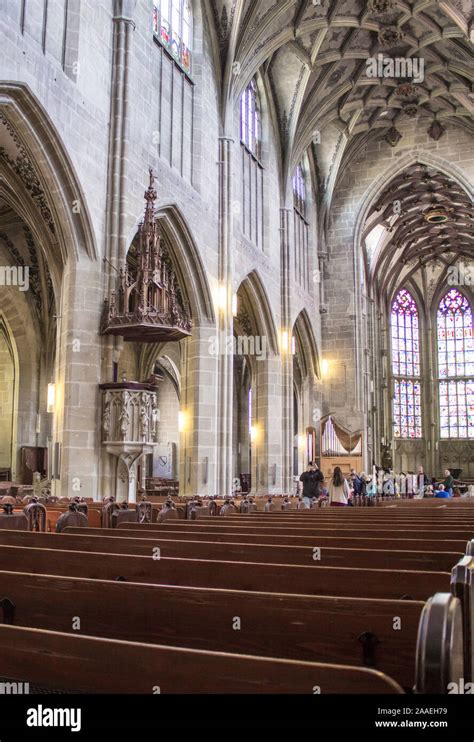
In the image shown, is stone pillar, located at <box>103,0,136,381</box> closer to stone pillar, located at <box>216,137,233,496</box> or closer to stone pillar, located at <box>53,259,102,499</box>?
stone pillar, located at <box>53,259,102,499</box>

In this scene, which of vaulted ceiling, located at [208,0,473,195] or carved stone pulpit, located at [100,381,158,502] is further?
vaulted ceiling, located at [208,0,473,195]

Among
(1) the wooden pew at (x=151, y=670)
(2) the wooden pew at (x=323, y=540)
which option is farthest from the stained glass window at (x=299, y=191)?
(1) the wooden pew at (x=151, y=670)

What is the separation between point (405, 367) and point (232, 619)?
45.1 metres

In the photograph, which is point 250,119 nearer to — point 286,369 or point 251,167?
point 251,167

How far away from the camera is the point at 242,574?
9.67 feet

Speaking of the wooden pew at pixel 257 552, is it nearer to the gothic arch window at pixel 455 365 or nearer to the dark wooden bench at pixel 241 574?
the dark wooden bench at pixel 241 574

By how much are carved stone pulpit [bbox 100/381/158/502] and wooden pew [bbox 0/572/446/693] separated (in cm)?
980

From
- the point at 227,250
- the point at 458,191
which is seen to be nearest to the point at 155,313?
the point at 227,250

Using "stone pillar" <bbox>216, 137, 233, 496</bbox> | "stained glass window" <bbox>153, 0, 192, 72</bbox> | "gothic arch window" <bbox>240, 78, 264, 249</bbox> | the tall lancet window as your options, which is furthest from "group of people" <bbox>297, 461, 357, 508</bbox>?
the tall lancet window

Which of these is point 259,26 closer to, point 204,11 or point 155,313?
point 204,11

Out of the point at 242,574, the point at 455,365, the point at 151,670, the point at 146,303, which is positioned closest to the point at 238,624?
the point at 151,670

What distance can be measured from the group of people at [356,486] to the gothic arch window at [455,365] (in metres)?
16.8

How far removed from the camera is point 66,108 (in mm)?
12258

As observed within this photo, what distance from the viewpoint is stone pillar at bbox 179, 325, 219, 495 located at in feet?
54.5
